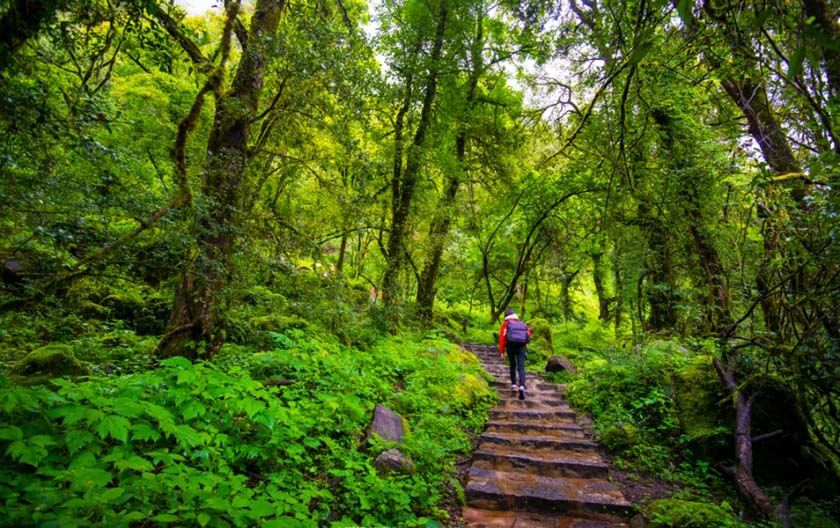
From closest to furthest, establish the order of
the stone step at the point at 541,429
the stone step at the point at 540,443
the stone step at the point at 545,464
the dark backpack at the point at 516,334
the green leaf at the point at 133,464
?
the green leaf at the point at 133,464, the stone step at the point at 545,464, the stone step at the point at 540,443, the stone step at the point at 541,429, the dark backpack at the point at 516,334

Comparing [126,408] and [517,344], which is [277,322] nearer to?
[126,408]

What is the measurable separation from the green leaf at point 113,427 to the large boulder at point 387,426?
2684 millimetres

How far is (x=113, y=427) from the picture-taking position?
224cm

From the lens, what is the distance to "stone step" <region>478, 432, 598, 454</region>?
5.59 metres

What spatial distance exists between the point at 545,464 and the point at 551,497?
0.81 meters

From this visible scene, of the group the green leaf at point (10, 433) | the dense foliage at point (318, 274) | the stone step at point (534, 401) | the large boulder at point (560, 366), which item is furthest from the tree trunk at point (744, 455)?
the green leaf at point (10, 433)

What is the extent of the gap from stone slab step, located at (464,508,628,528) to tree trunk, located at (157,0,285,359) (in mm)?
3861

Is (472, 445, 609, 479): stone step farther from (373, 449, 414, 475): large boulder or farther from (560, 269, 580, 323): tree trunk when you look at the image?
(560, 269, 580, 323): tree trunk

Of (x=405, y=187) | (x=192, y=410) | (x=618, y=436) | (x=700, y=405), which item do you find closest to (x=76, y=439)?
(x=192, y=410)

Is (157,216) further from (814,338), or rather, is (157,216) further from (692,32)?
(814,338)

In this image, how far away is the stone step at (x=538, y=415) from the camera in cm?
680

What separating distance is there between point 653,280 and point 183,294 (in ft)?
33.6

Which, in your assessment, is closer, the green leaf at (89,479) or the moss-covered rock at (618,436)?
the green leaf at (89,479)

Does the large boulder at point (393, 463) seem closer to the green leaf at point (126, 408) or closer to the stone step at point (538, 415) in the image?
the green leaf at point (126, 408)
